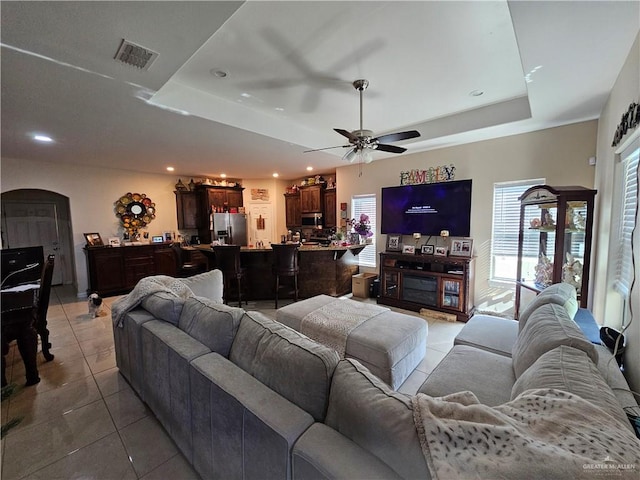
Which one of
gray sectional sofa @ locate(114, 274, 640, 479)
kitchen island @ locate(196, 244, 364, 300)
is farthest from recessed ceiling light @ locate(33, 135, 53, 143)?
gray sectional sofa @ locate(114, 274, 640, 479)

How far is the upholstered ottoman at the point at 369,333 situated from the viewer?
2.27 metres

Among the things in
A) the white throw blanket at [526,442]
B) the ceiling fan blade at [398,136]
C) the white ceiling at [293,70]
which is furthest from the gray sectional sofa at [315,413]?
the ceiling fan blade at [398,136]

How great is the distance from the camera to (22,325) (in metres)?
2.40

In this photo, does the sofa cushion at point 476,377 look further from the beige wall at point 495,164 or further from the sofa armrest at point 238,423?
the beige wall at point 495,164

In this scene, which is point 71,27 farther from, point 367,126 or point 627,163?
point 627,163

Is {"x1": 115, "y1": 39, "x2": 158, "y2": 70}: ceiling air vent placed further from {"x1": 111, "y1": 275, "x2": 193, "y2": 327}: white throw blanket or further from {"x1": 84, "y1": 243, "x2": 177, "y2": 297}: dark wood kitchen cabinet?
{"x1": 84, "y1": 243, "x2": 177, "y2": 297}: dark wood kitchen cabinet

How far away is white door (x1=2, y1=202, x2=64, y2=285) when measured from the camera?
5746 millimetres

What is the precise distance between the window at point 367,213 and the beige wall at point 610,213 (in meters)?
3.18

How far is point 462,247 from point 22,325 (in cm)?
529

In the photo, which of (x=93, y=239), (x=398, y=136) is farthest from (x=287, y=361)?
(x=93, y=239)

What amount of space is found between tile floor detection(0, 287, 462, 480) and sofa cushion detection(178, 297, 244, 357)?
75cm

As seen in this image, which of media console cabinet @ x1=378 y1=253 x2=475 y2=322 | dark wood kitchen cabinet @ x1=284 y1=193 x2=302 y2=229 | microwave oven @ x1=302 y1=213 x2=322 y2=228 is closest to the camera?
media console cabinet @ x1=378 y1=253 x2=475 y2=322

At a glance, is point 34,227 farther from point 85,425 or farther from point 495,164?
point 495,164

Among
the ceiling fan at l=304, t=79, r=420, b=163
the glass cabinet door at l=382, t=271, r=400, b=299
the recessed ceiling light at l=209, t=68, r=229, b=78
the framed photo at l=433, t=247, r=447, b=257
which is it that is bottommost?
the glass cabinet door at l=382, t=271, r=400, b=299
